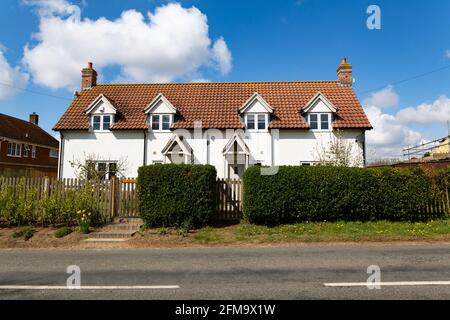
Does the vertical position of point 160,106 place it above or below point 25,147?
above

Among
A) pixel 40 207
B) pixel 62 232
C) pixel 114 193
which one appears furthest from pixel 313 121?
pixel 40 207

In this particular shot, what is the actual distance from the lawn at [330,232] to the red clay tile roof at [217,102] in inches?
409

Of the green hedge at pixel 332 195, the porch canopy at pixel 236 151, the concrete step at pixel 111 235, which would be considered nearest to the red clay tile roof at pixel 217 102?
the porch canopy at pixel 236 151

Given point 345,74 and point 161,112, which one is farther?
point 345,74

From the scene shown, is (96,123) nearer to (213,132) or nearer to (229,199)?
(213,132)

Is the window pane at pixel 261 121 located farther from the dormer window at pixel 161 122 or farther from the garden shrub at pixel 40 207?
the garden shrub at pixel 40 207

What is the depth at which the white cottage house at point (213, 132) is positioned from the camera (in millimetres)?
21297

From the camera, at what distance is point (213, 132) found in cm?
2191

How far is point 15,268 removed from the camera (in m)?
7.30

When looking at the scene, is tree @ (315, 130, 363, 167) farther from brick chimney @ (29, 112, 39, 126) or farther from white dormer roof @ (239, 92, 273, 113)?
brick chimney @ (29, 112, 39, 126)

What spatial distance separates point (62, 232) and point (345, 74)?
2287 cm

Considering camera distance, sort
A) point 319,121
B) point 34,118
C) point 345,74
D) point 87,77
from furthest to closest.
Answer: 1. point 34,118
2. point 87,77
3. point 345,74
4. point 319,121

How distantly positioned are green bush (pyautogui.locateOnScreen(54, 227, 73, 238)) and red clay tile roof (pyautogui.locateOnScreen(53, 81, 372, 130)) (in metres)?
11.5

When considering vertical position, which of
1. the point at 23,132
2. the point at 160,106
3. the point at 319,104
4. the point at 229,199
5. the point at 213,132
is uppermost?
the point at 23,132
